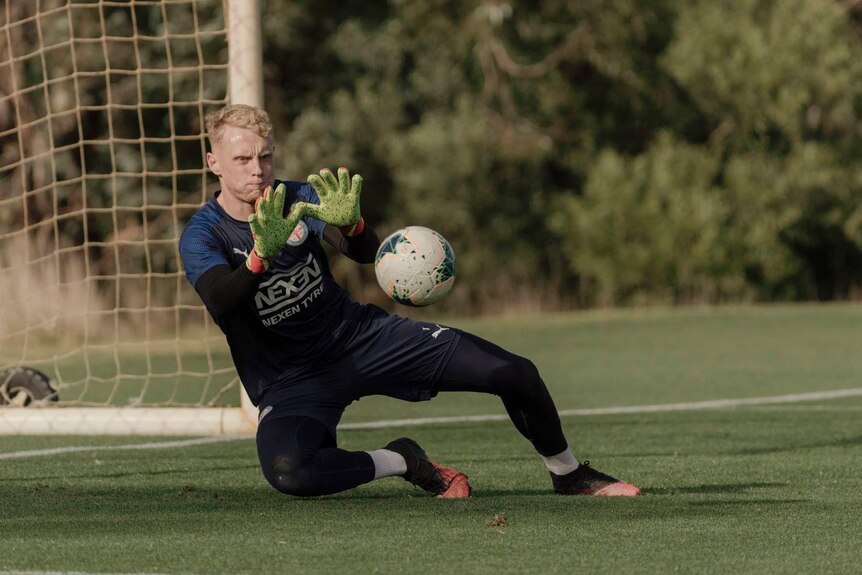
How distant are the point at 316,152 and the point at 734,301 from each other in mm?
7153

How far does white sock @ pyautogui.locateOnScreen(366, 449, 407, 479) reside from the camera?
20.3ft

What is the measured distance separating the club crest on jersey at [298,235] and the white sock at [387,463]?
921 mm

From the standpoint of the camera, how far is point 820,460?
7645mm

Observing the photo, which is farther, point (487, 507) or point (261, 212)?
point (487, 507)

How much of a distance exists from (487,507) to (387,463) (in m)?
0.49

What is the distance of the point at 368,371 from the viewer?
20.8 ft

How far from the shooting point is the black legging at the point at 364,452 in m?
5.97

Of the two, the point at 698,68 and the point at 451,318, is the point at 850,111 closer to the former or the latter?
the point at 698,68

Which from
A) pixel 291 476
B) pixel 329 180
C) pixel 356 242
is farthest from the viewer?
pixel 356 242

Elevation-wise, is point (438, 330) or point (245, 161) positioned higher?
point (245, 161)

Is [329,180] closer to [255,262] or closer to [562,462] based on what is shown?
[255,262]

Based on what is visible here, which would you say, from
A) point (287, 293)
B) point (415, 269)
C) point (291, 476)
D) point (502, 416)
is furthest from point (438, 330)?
point (502, 416)

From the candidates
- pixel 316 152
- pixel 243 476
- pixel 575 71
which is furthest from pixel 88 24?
pixel 243 476

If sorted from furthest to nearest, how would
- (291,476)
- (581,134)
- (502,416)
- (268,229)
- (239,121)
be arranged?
1. (581,134)
2. (502,416)
3. (239,121)
4. (291,476)
5. (268,229)
